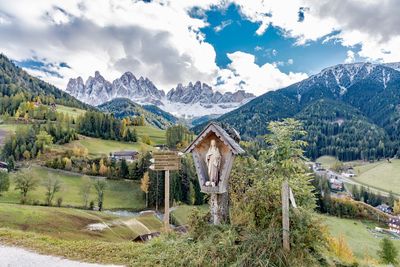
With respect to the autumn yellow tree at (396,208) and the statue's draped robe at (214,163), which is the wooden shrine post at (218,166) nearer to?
the statue's draped robe at (214,163)

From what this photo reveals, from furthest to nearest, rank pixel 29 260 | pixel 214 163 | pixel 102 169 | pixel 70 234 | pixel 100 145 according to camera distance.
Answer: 1. pixel 100 145
2. pixel 102 169
3. pixel 70 234
4. pixel 214 163
5. pixel 29 260

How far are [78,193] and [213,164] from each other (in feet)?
313

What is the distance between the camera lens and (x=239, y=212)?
11078 mm

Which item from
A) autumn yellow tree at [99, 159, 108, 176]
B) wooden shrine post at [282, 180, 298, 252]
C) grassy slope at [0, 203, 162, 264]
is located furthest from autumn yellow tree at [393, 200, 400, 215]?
wooden shrine post at [282, 180, 298, 252]

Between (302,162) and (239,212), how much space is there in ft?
9.96

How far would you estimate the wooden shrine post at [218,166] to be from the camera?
460 inches

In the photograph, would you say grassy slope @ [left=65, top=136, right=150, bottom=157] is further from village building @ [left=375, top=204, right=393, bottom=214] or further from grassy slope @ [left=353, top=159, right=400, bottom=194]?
grassy slope @ [left=353, top=159, right=400, bottom=194]

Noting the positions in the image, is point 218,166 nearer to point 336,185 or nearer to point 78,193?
→ point 78,193

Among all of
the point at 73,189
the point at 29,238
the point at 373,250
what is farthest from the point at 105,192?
the point at 29,238

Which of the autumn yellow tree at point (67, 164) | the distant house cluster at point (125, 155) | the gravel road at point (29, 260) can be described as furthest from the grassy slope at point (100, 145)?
the gravel road at point (29, 260)

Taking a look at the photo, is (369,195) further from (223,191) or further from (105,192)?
(223,191)

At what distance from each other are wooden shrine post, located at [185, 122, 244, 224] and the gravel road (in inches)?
182

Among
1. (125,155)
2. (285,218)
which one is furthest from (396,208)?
(285,218)

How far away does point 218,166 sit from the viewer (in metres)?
12.0
